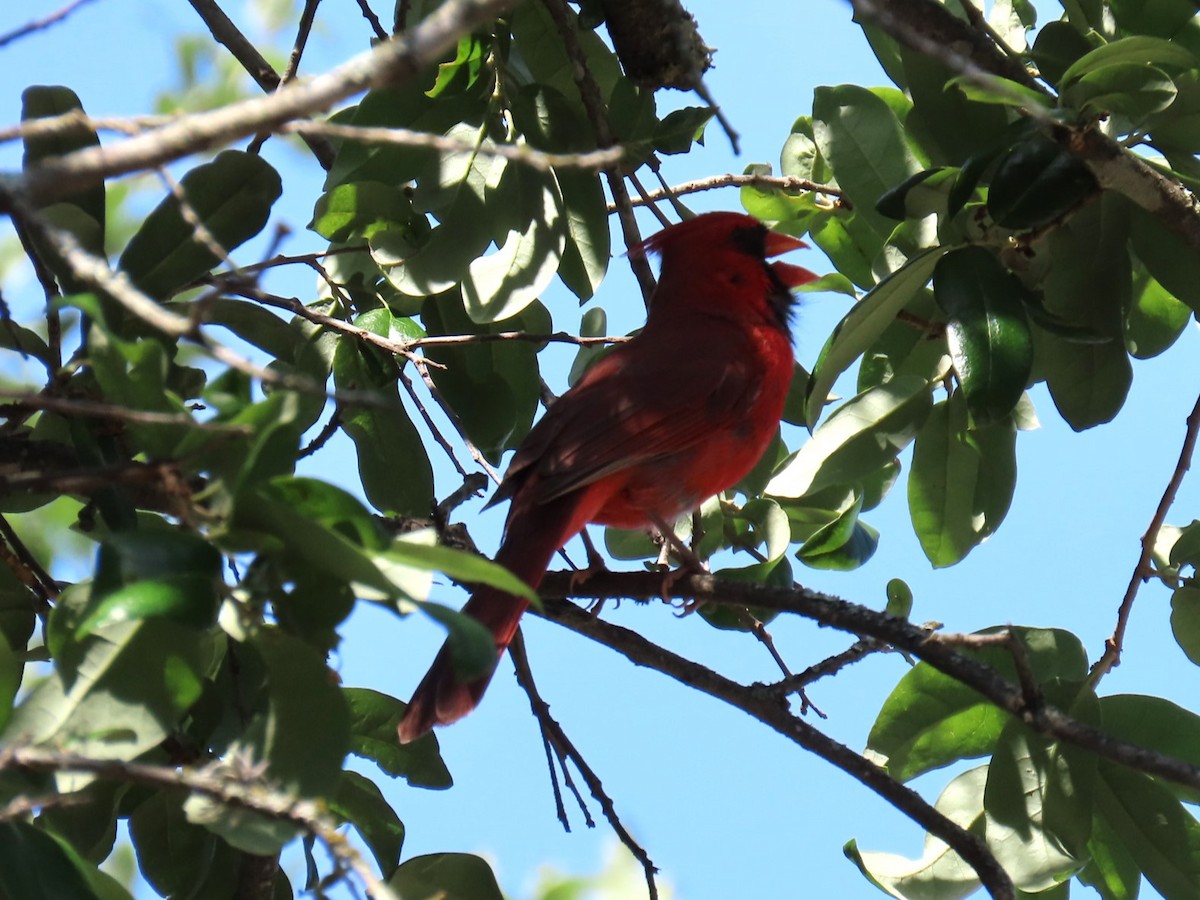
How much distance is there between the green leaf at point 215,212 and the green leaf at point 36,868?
0.72 metres

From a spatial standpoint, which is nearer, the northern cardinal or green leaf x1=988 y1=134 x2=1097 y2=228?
green leaf x1=988 y1=134 x2=1097 y2=228

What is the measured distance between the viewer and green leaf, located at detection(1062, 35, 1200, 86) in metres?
1.88

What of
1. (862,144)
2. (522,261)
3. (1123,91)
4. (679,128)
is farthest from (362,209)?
(1123,91)

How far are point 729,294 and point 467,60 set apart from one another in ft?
3.91

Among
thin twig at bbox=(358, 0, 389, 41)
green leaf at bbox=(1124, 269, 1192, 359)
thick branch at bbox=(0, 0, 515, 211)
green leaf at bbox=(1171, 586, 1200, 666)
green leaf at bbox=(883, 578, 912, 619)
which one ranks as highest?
thin twig at bbox=(358, 0, 389, 41)

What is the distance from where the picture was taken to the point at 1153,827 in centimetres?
202

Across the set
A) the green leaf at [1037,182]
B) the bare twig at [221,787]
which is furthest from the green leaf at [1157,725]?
the bare twig at [221,787]

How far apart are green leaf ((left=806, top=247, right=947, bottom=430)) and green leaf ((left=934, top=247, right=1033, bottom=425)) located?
45 mm

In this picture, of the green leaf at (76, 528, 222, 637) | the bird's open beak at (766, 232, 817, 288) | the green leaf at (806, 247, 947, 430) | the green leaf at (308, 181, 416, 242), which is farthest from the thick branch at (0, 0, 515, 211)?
the bird's open beak at (766, 232, 817, 288)

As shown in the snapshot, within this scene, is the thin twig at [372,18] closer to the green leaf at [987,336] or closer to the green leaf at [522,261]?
the green leaf at [522,261]

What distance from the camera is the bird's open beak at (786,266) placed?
341cm

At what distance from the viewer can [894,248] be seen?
242 centimetres

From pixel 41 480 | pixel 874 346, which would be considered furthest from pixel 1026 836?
pixel 41 480

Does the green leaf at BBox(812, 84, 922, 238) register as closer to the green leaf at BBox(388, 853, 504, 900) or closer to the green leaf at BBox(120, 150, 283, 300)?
the green leaf at BBox(120, 150, 283, 300)
